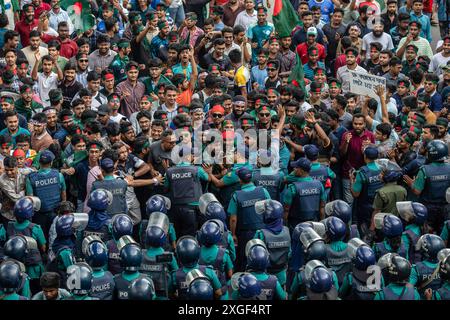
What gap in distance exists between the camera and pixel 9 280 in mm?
11141

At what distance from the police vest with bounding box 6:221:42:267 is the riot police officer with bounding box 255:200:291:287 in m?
2.72

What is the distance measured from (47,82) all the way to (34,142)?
2.49 metres

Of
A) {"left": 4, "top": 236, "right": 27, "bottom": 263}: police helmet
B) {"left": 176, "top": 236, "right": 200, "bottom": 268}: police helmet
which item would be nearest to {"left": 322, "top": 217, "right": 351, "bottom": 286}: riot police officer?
{"left": 176, "top": 236, "right": 200, "bottom": 268}: police helmet

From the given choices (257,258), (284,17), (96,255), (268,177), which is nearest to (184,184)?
(268,177)

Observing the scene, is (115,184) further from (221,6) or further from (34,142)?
(221,6)

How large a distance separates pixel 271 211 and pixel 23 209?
10.0ft

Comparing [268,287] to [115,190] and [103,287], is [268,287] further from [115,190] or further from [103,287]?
[115,190]

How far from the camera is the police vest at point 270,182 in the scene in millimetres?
14219

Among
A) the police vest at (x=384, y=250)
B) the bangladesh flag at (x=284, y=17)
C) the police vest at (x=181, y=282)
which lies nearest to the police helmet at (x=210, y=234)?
the police vest at (x=181, y=282)

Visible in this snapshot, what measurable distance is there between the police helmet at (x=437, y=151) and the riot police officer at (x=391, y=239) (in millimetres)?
1831

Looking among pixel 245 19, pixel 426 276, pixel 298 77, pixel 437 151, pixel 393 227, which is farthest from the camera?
pixel 245 19

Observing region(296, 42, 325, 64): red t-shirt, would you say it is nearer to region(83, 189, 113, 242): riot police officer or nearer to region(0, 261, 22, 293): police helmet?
region(83, 189, 113, 242): riot police officer

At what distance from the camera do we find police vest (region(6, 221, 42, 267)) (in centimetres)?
1305

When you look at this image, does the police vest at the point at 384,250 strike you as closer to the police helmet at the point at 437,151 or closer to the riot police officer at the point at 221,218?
the riot police officer at the point at 221,218
